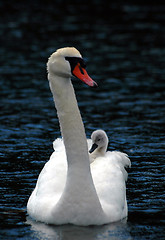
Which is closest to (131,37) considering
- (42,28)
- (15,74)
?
(42,28)

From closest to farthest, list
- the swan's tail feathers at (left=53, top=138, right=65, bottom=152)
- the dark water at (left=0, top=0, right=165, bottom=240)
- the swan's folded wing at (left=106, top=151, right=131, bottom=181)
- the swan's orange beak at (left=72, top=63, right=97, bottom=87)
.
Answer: the swan's orange beak at (left=72, top=63, right=97, bottom=87) < the dark water at (left=0, top=0, right=165, bottom=240) < the swan's folded wing at (left=106, top=151, right=131, bottom=181) < the swan's tail feathers at (left=53, top=138, right=65, bottom=152)

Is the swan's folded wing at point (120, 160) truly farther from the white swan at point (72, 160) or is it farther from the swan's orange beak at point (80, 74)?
the swan's orange beak at point (80, 74)

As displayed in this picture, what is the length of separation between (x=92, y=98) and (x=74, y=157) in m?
9.64

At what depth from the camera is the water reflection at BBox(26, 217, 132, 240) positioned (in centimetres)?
912

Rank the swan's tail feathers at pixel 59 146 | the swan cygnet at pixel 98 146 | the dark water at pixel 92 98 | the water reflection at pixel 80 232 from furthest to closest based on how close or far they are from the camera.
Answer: the swan cygnet at pixel 98 146, the swan's tail feathers at pixel 59 146, the dark water at pixel 92 98, the water reflection at pixel 80 232

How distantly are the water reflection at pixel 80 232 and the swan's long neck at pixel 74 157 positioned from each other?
0.78ft

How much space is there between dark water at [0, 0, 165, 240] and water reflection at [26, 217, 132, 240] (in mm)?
14

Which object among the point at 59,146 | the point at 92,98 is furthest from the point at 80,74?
the point at 92,98

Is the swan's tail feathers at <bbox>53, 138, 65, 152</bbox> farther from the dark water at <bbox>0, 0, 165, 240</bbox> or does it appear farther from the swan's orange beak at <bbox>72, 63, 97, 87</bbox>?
the swan's orange beak at <bbox>72, 63, 97, 87</bbox>

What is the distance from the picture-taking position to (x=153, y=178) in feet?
38.9

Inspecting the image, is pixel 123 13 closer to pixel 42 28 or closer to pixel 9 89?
pixel 42 28

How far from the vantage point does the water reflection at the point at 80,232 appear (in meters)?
9.12

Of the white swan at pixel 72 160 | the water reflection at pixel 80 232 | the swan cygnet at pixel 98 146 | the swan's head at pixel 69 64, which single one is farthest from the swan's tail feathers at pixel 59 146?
the swan's head at pixel 69 64

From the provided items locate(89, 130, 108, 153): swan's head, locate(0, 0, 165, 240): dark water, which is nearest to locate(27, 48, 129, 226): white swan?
locate(0, 0, 165, 240): dark water
